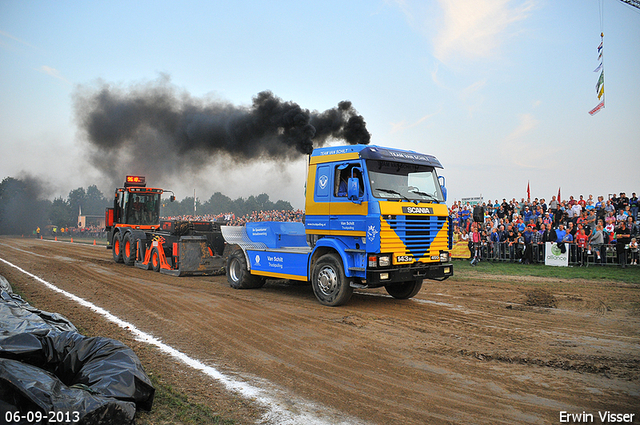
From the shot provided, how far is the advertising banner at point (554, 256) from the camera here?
52.0 ft

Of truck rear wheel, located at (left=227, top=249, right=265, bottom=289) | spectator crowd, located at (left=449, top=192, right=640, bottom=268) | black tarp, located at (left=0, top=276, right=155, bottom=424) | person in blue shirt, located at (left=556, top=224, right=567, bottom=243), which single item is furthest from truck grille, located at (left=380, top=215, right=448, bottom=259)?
person in blue shirt, located at (left=556, top=224, right=567, bottom=243)

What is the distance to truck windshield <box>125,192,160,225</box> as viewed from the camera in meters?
17.9

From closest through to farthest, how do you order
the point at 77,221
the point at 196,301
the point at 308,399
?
the point at 308,399, the point at 196,301, the point at 77,221

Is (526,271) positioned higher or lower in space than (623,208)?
lower

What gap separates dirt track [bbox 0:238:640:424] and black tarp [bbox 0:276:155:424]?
2.73 feet

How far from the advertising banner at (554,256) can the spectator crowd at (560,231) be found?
0.45ft

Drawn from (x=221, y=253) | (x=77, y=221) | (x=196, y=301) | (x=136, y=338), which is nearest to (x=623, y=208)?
(x=221, y=253)

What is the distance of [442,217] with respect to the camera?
8609mm

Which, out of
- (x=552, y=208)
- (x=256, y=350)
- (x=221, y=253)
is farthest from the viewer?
(x=552, y=208)

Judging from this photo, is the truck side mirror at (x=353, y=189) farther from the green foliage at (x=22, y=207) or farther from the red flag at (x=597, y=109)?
the green foliage at (x=22, y=207)

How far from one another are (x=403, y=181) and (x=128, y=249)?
13077 millimetres

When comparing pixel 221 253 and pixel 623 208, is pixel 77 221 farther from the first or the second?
pixel 623 208

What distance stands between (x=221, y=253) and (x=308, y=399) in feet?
35.3

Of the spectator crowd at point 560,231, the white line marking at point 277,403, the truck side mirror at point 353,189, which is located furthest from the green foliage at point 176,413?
the spectator crowd at point 560,231
